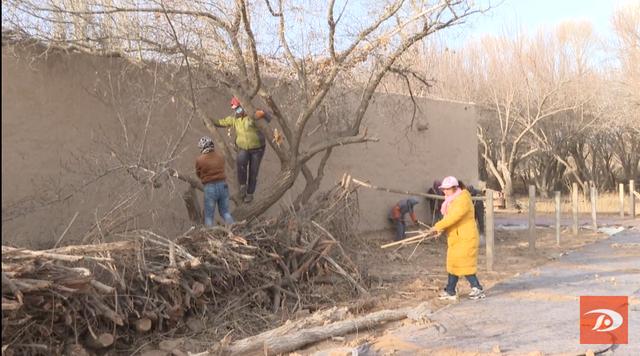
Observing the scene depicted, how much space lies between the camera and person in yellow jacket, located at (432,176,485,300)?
26.1 ft

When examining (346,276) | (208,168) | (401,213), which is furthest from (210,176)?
(401,213)

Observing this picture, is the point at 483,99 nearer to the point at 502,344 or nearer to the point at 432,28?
the point at 432,28

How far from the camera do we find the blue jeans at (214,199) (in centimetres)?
886

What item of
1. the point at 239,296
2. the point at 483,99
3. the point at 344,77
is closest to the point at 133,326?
the point at 239,296

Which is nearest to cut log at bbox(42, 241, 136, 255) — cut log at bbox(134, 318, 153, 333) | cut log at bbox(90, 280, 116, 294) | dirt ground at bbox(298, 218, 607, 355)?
cut log at bbox(90, 280, 116, 294)

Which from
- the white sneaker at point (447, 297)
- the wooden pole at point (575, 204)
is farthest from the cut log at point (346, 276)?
the wooden pole at point (575, 204)


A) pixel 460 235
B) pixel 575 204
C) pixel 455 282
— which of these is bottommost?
pixel 455 282

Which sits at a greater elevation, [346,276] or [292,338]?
[346,276]

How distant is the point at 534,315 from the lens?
23.7ft

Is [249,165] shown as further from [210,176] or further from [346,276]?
[346,276]

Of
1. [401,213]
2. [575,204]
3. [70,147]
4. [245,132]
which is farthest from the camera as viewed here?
[575,204]

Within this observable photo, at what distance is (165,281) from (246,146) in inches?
159

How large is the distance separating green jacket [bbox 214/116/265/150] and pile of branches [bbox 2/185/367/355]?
135cm

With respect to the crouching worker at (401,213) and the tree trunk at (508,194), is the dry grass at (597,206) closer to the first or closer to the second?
the tree trunk at (508,194)
